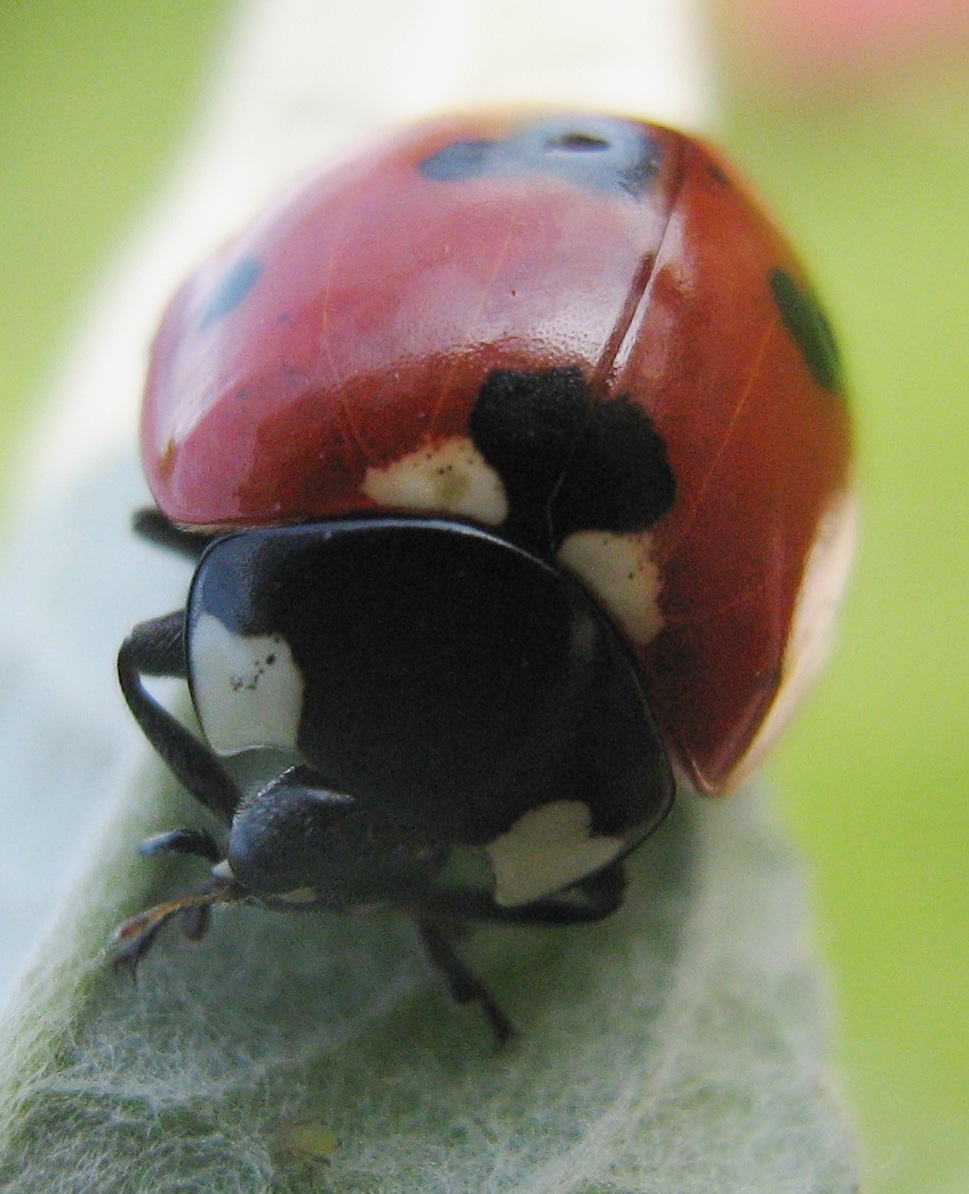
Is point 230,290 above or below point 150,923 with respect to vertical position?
above

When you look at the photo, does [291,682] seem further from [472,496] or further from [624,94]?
[624,94]

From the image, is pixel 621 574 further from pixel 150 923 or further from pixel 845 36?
pixel 845 36

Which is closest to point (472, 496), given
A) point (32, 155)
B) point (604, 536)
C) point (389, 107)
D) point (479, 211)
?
point (604, 536)

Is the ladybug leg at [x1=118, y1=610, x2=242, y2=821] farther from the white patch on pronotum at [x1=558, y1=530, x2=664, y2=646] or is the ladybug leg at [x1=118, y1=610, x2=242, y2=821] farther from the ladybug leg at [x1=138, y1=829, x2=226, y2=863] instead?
the white patch on pronotum at [x1=558, y1=530, x2=664, y2=646]

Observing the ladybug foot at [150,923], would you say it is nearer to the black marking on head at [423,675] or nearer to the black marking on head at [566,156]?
the black marking on head at [423,675]

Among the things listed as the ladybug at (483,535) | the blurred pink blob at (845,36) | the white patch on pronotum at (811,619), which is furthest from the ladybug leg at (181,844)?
the blurred pink blob at (845,36)

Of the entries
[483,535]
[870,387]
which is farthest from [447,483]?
[870,387]

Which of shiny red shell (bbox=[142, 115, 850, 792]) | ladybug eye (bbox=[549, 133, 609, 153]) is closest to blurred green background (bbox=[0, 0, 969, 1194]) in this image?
shiny red shell (bbox=[142, 115, 850, 792])
